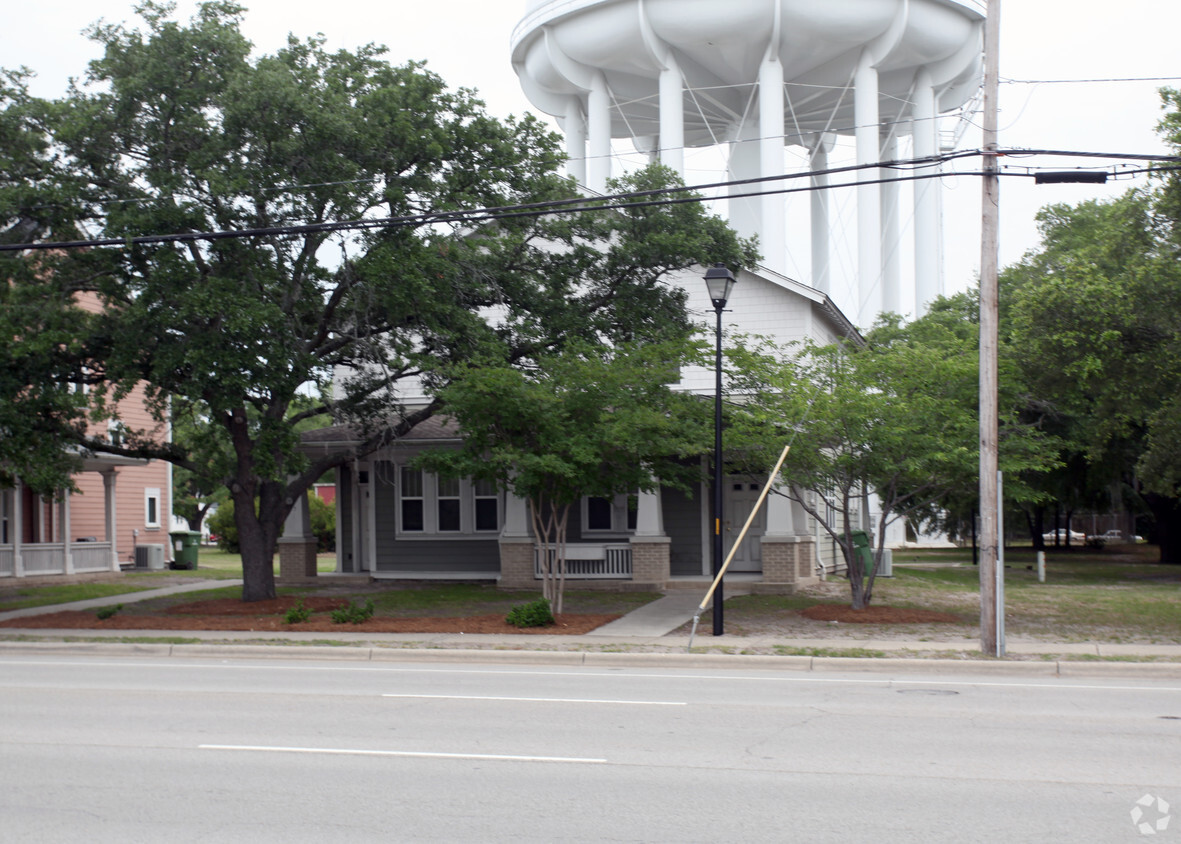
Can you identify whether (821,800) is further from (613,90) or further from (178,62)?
(613,90)

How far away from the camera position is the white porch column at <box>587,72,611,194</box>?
121 ft

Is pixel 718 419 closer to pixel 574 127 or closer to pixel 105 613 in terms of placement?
pixel 105 613

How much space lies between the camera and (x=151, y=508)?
1515 inches

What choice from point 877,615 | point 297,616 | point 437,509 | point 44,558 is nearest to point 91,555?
point 44,558

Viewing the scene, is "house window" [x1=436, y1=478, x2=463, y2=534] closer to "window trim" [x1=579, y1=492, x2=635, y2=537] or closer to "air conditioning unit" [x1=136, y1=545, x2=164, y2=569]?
"window trim" [x1=579, y1=492, x2=635, y2=537]

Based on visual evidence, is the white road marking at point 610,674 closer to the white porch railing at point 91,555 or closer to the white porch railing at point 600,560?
the white porch railing at point 600,560

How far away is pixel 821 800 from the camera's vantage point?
687 centimetres

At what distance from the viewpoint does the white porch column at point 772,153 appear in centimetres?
3416

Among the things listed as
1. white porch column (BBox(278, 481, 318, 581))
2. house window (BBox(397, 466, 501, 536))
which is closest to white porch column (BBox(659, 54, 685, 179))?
house window (BBox(397, 466, 501, 536))

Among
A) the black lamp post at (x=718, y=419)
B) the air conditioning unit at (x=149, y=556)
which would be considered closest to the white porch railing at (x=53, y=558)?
the air conditioning unit at (x=149, y=556)

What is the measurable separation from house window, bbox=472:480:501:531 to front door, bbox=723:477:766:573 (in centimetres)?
551

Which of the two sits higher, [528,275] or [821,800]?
[528,275]

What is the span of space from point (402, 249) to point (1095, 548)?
42282 millimetres

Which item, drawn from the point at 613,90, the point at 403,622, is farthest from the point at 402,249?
the point at 613,90
